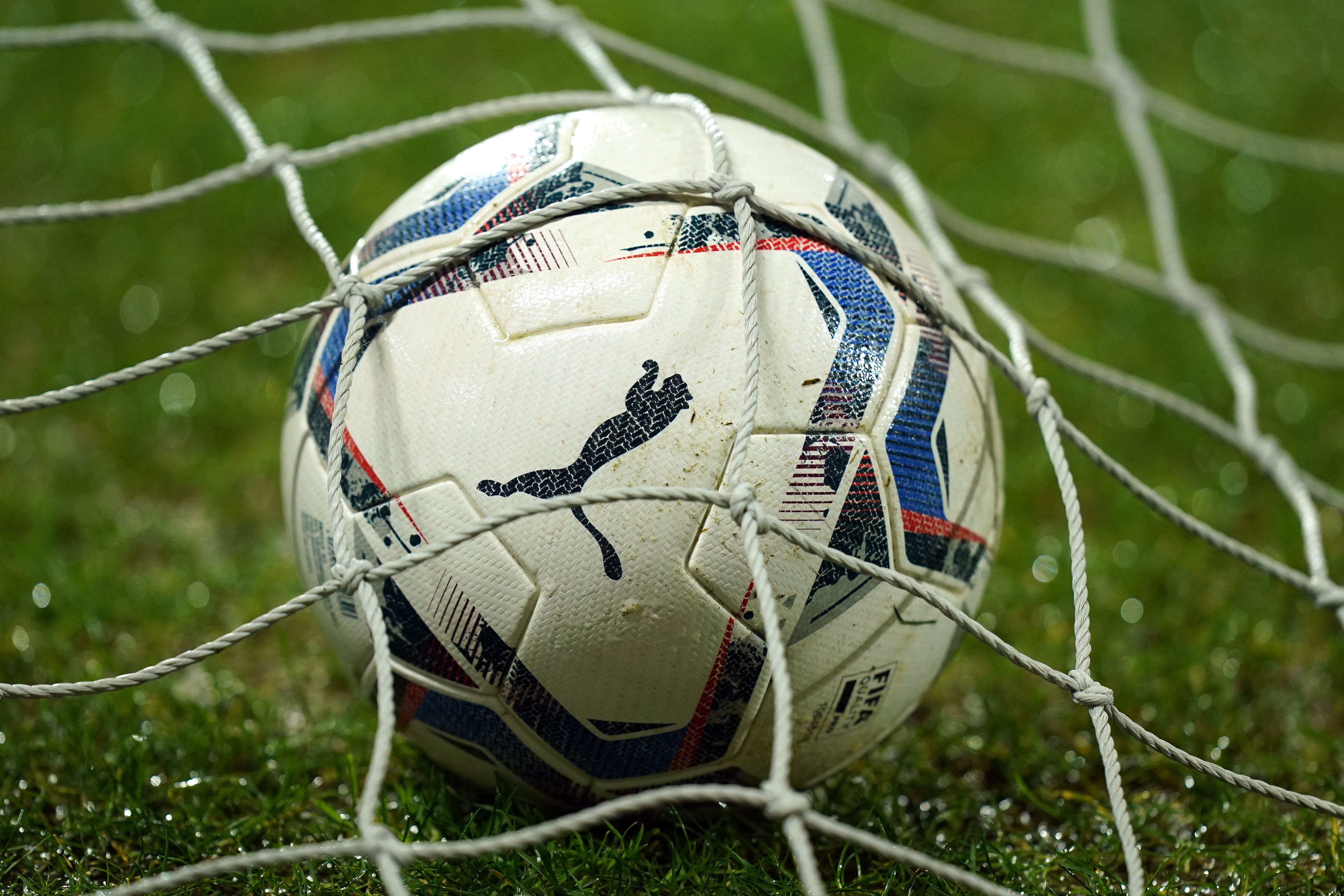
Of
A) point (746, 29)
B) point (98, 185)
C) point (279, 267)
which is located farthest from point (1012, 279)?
point (98, 185)

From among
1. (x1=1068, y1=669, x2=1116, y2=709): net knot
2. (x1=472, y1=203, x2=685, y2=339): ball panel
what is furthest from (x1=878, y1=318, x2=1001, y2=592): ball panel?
(x1=472, y1=203, x2=685, y2=339): ball panel

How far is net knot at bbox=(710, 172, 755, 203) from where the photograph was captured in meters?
1.65

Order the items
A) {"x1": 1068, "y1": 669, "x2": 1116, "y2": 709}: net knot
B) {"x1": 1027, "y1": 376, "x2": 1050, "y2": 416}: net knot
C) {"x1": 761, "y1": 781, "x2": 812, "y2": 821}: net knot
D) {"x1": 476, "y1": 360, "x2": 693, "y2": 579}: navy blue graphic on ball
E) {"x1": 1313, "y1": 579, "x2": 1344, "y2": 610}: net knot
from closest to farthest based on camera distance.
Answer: {"x1": 761, "y1": 781, "x2": 812, "y2": 821}: net knot < {"x1": 476, "y1": 360, "x2": 693, "y2": 579}: navy blue graphic on ball < {"x1": 1068, "y1": 669, "x2": 1116, "y2": 709}: net knot < {"x1": 1027, "y1": 376, "x2": 1050, "y2": 416}: net knot < {"x1": 1313, "y1": 579, "x2": 1344, "y2": 610}: net knot

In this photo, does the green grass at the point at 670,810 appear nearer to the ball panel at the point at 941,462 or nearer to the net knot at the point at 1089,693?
the net knot at the point at 1089,693

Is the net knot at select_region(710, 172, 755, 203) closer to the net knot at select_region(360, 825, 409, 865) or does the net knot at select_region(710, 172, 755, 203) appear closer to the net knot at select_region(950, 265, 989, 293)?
the net knot at select_region(950, 265, 989, 293)

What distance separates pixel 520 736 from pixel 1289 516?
76.4 inches

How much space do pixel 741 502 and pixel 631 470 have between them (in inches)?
5.8

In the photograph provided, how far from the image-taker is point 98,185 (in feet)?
12.5

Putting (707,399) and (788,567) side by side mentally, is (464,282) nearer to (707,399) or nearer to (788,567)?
(707,399)

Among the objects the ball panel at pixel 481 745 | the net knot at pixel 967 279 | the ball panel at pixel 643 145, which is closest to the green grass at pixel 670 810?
the ball panel at pixel 481 745

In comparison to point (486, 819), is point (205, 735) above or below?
below

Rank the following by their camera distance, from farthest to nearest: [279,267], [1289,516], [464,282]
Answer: [279,267] → [1289,516] → [464,282]

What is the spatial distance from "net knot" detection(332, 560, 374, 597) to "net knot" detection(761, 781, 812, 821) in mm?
558

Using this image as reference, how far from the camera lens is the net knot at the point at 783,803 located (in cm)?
141
